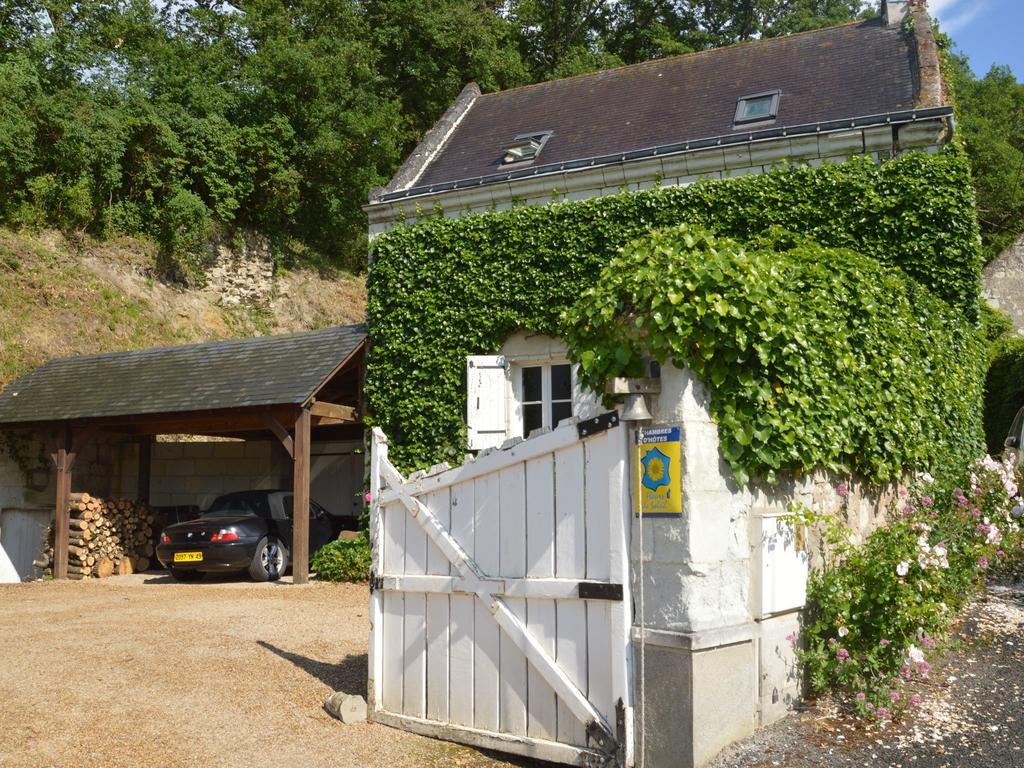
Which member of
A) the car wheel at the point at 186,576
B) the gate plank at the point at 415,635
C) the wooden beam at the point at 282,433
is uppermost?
the wooden beam at the point at 282,433

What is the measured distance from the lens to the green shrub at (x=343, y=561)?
38.5 feet

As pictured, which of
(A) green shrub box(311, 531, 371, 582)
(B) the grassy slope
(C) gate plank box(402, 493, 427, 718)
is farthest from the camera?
(B) the grassy slope

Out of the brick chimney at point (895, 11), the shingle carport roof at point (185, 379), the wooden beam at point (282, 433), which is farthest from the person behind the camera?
the brick chimney at point (895, 11)

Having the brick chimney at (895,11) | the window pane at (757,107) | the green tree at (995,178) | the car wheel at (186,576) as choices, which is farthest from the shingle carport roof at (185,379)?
the green tree at (995,178)

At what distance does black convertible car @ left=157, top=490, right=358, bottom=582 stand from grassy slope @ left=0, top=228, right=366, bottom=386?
19.0ft

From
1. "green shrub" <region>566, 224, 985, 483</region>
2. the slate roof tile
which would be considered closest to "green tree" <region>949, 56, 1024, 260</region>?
the slate roof tile

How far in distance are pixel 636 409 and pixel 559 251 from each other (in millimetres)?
7568

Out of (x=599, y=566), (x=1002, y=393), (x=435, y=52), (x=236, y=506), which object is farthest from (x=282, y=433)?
(x=435, y=52)

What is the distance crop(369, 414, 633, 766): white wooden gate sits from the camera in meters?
4.33

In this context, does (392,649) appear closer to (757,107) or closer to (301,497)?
(301,497)

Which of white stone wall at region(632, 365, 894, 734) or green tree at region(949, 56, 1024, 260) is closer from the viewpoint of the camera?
white stone wall at region(632, 365, 894, 734)

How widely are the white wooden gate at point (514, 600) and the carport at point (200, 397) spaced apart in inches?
258

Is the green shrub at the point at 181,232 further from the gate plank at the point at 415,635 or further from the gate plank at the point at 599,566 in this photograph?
the gate plank at the point at 599,566

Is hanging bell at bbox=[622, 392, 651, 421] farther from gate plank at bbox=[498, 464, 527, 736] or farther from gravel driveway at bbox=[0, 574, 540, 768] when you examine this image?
gravel driveway at bbox=[0, 574, 540, 768]
